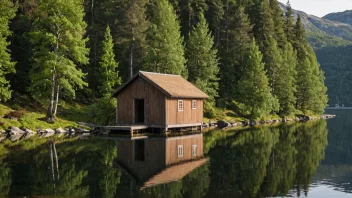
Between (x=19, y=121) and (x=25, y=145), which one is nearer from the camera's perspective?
(x=25, y=145)

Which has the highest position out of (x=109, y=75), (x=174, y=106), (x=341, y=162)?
(x=109, y=75)

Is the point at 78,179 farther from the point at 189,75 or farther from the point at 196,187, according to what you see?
the point at 189,75

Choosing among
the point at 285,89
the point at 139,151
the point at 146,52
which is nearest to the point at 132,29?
the point at 146,52

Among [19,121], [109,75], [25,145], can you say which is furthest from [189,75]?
[25,145]

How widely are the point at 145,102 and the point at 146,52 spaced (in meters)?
13.5

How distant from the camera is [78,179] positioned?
1762cm

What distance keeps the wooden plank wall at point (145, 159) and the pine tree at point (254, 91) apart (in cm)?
3216

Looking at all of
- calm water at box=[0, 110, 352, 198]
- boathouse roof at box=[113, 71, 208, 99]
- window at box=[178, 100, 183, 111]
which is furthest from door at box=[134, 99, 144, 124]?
calm water at box=[0, 110, 352, 198]

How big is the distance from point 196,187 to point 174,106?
25551mm

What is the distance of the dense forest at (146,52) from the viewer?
40188 mm

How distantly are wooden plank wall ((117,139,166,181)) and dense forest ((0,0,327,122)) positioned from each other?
13389mm

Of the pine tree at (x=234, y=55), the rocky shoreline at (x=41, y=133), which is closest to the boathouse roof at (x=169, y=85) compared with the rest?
the rocky shoreline at (x=41, y=133)

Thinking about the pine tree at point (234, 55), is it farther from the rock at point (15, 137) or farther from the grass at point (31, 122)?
the rock at point (15, 137)

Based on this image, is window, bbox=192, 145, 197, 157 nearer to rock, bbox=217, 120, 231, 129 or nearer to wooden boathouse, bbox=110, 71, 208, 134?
wooden boathouse, bbox=110, 71, 208, 134
